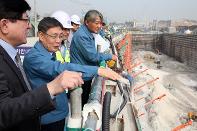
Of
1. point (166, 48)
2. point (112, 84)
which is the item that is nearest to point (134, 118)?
point (112, 84)

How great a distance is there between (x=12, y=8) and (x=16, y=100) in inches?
26.2

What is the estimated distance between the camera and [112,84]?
4.82 meters

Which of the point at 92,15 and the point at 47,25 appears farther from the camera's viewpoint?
the point at 92,15

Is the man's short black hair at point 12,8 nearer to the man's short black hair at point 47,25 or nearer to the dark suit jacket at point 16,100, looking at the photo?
the dark suit jacket at point 16,100

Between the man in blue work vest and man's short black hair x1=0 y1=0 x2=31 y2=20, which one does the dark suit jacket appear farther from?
the man in blue work vest

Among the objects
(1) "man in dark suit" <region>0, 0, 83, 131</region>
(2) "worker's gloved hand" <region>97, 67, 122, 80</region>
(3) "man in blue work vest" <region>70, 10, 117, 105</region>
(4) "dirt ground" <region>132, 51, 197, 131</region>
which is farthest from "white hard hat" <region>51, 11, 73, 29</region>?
(4) "dirt ground" <region>132, 51, 197, 131</region>

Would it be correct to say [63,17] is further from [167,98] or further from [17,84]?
[167,98]

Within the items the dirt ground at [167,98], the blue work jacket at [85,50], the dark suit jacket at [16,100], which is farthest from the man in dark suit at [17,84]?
the dirt ground at [167,98]

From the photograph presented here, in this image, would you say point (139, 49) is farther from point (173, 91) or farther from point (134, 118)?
point (134, 118)

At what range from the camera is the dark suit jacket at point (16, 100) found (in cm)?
172

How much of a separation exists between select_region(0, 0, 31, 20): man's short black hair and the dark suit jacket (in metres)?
0.24

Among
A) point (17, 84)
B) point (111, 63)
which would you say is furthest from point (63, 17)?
point (17, 84)

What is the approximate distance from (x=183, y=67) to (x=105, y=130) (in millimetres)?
→ 38747

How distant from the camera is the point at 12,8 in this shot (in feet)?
6.73
